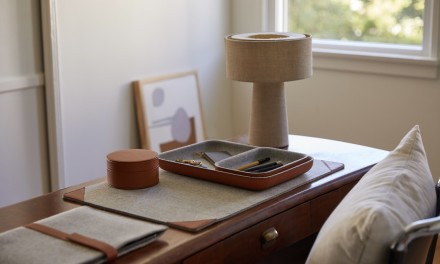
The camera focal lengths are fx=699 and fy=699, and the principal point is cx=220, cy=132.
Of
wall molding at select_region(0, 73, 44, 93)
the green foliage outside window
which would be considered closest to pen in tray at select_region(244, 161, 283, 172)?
wall molding at select_region(0, 73, 44, 93)

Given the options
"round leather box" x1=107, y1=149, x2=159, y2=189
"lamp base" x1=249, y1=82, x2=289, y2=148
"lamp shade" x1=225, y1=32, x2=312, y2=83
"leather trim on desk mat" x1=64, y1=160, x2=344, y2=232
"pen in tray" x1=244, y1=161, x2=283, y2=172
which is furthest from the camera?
"lamp base" x1=249, y1=82, x2=289, y2=148

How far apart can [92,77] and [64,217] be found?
1.69m

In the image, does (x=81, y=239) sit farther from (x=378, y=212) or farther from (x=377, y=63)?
(x=377, y=63)

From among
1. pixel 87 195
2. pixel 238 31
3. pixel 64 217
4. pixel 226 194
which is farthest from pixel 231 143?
pixel 238 31

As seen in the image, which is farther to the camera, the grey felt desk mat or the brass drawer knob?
the brass drawer knob

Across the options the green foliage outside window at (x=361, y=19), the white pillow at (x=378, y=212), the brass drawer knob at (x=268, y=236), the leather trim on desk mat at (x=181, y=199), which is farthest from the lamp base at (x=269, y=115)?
the green foliage outside window at (x=361, y=19)

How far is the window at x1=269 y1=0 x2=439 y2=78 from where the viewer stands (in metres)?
3.30

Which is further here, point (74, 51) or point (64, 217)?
point (74, 51)

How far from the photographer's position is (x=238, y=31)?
3908mm

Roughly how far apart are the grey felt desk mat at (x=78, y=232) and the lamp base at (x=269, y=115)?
0.81m

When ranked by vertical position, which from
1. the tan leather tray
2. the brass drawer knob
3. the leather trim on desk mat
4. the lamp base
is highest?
the lamp base

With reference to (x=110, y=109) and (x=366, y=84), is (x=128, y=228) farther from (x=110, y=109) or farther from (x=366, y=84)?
(x=366, y=84)

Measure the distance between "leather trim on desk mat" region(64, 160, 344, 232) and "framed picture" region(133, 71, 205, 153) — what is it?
58.4 inches

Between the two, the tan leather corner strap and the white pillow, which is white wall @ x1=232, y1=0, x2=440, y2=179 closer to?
the white pillow
